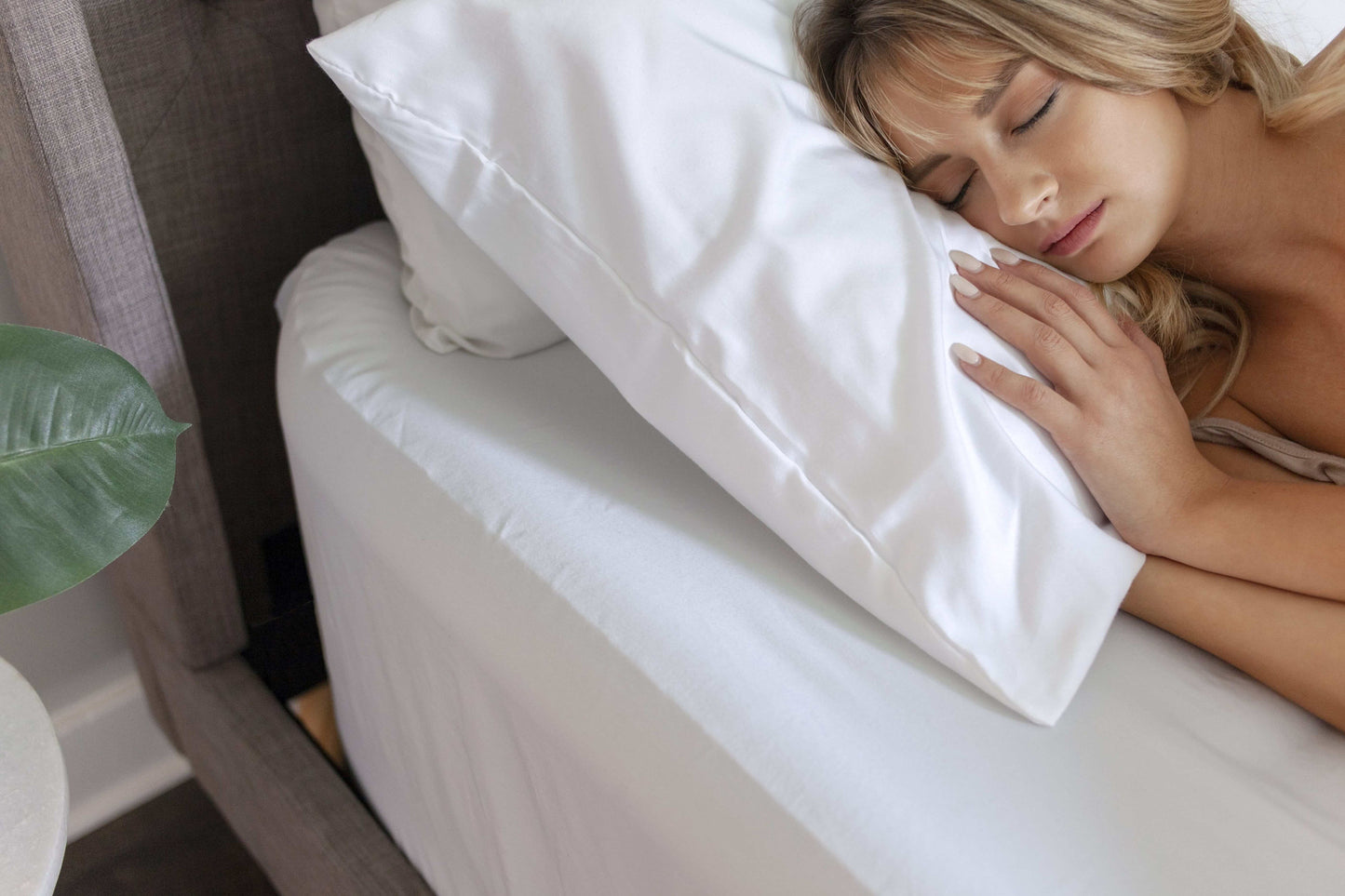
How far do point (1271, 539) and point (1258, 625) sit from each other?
0.06 metres

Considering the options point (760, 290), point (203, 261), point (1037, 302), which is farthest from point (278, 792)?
point (1037, 302)

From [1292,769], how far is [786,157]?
50 cm

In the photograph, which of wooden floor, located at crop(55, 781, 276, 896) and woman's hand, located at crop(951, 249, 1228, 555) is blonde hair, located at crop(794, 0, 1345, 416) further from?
wooden floor, located at crop(55, 781, 276, 896)

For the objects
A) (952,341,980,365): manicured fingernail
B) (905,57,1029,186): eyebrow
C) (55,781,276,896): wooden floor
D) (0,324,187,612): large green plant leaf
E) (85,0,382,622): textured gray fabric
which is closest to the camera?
(0,324,187,612): large green plant leaf

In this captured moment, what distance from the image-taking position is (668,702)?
0.66 metres

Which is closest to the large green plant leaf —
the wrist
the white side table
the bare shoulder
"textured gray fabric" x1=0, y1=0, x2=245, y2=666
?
the white side table

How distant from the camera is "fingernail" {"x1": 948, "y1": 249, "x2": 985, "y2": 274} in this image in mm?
778

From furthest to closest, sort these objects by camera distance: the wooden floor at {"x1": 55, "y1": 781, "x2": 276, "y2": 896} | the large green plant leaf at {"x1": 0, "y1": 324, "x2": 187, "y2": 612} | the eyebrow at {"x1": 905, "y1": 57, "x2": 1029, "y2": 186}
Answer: the wooden floor at {"x1": 55, "y1": 781, "x2": 276, "y2": 896}, the eyebrow at {"x1": 905, "y1": 57, "x2": 1029, "y2": 186}, the large green plant leaf at {"x1": 0, "y1": 324, "x2": 187, "y2": 612}

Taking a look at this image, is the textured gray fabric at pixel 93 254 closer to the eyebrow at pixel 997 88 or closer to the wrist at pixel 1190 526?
the eyebrow at pixel 997 88

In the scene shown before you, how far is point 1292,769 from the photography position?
2.15 ft

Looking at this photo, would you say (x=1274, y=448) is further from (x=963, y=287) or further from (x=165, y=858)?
(x=165, y=858)

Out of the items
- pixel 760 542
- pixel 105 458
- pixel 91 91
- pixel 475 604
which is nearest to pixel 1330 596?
pixel 760 542

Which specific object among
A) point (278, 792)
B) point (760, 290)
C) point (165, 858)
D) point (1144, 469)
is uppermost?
point (760, 290)

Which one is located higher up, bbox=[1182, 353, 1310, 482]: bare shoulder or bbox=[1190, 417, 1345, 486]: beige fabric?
bbox=[1190, 417, 1345, 486]: beige fabric
